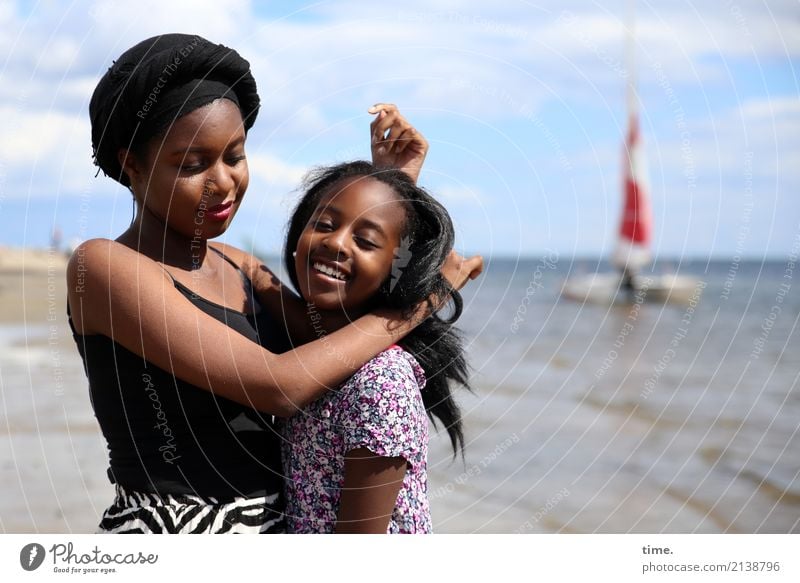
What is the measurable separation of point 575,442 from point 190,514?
24.8ft

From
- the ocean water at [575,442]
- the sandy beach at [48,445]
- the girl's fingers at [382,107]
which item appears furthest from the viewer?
the ocean water at [575,442]

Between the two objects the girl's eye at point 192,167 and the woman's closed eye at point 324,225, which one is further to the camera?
the woman's closed eye at point 324,225

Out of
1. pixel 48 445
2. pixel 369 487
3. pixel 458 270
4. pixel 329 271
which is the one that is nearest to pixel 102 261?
pixel 329 271

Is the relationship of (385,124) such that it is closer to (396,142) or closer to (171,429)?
(396,142)

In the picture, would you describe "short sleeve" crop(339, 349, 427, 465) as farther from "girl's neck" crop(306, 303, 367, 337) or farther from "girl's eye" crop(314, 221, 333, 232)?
"girl's eye" crop(314, 221, 333, 232)

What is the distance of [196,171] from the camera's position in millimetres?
2711

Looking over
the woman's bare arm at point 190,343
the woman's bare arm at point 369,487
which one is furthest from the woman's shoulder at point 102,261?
the woman's bare arm at point 369,487

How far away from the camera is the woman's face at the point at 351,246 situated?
276 cm

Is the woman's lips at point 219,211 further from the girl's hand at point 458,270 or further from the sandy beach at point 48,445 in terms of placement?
the sandy beach at point 48,445

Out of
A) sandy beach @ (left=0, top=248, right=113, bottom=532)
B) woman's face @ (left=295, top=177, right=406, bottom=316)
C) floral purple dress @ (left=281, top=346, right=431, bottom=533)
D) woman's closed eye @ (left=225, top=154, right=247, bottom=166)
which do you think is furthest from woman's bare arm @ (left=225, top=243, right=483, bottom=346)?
sandy beach @ (left=0, top=248, right=113, bottom=532)

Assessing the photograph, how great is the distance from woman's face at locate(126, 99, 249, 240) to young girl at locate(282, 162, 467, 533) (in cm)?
27

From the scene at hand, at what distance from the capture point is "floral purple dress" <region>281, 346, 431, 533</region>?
2.53 m

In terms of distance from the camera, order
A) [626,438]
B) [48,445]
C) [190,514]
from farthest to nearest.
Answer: [626,438] < [48,445] < [190,514]
